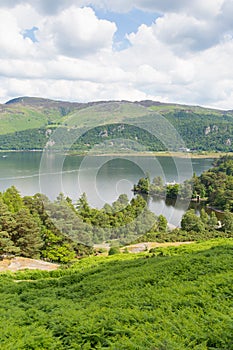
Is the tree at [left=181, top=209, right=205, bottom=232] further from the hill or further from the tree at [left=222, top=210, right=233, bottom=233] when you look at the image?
the hill

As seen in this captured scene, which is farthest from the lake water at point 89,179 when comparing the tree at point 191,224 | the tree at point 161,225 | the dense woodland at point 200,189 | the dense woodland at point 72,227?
the tree at point 191,224

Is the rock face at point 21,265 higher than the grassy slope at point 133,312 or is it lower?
lower

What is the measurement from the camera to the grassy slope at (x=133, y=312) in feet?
14.3

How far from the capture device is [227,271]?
771 cm

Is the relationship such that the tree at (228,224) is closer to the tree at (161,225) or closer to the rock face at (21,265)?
the tree at (161,225)

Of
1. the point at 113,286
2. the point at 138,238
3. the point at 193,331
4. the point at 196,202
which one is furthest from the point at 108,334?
the point at 196,202

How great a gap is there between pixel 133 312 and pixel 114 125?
18.4 m

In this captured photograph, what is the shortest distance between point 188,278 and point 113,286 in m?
1.88

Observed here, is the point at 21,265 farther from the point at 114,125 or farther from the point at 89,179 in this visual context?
the point at 89,179

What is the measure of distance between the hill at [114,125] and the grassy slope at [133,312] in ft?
25.9

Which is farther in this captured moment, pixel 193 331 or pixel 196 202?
pixel 196 202

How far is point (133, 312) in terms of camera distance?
532 centimetres

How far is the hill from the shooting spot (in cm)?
1497

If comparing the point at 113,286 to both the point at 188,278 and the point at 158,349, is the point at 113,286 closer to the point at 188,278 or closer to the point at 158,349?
the point at 188,278
